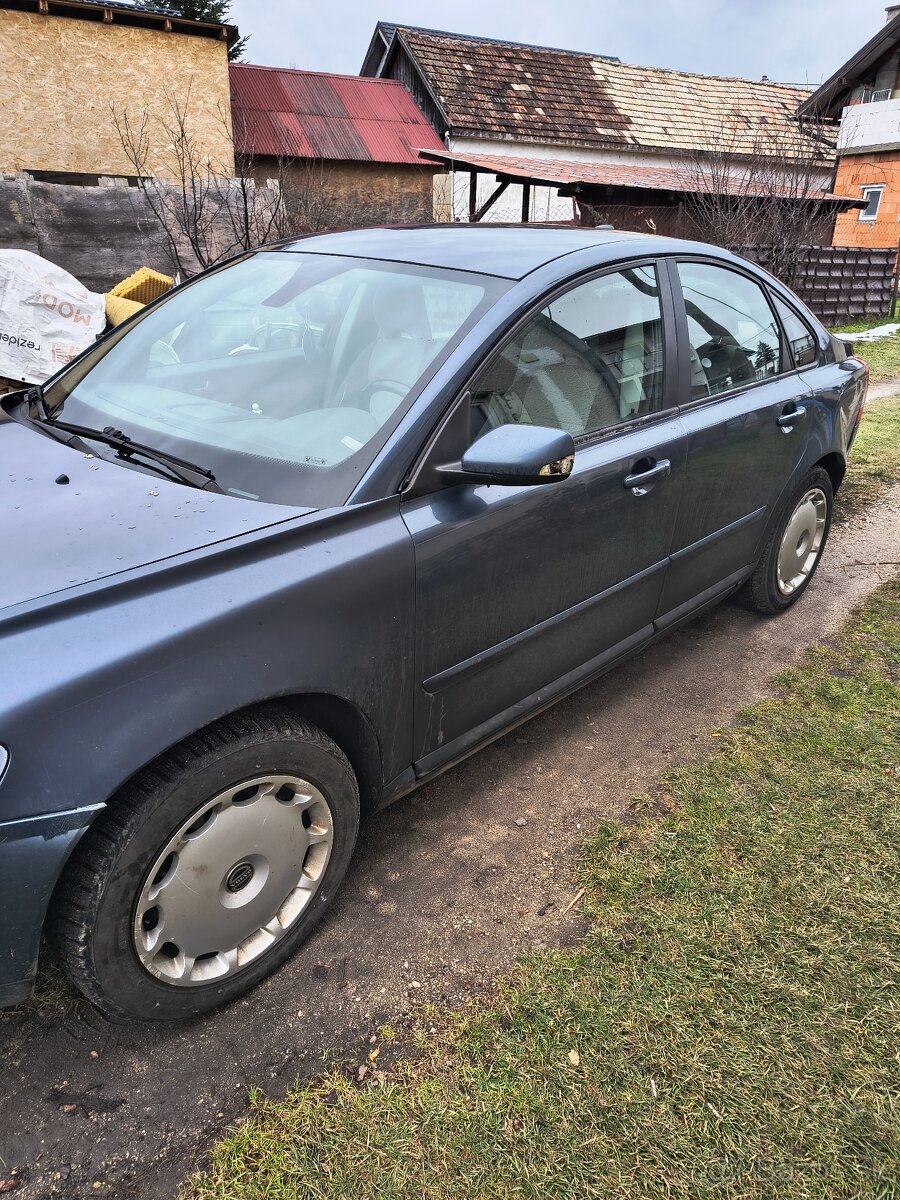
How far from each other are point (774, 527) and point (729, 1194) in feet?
8.69

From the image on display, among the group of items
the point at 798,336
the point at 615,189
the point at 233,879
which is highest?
the point at 615,189

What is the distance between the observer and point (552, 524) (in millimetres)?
2383

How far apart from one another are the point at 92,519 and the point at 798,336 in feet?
10.2

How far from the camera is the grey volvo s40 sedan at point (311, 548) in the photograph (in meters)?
1.59

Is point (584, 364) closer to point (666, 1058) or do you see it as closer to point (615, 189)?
point (666, 1058)

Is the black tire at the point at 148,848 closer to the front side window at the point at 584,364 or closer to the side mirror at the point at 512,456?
the side mirror at the point at 512,456

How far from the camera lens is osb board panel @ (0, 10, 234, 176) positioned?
12438 mm

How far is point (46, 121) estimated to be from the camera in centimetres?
1288

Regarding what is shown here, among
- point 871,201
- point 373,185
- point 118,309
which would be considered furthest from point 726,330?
point 871,201

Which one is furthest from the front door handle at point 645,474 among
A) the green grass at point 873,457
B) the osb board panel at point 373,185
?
the osb board panel at point 373,185

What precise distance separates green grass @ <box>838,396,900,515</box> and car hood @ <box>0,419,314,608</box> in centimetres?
478

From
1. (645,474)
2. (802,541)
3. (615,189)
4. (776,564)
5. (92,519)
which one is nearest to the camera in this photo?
(92,519)

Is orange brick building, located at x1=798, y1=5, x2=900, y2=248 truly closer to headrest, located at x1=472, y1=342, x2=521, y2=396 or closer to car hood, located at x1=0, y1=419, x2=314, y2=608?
headrest, located at x1=472, y1=342, x2=521, y2=396

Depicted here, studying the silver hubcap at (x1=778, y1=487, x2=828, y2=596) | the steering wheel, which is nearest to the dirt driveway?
the silver hubcap at (x1=778, y1=487, x2=828, y2=596)
